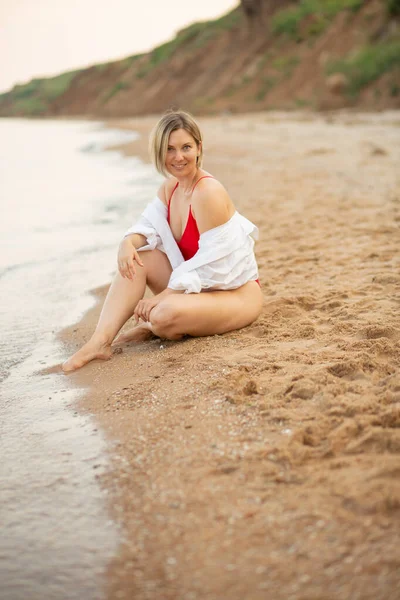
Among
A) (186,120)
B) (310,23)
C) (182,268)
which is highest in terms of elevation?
(310,23)

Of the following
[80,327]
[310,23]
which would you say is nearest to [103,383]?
[80,327]

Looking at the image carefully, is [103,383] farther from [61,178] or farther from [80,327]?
[61,178]

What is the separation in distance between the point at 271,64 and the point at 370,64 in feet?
35.9

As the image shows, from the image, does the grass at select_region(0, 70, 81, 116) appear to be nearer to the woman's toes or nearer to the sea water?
the sea water

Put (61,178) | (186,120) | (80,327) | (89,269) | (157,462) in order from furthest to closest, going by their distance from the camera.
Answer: (61,178) < (89,269) < (80,327) < (186,120) < (157,462)

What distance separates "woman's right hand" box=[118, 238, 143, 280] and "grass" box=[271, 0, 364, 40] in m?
29.5

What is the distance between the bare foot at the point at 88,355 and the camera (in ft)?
10.7

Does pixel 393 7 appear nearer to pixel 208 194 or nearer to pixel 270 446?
pixel 208 194

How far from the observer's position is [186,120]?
3291mm

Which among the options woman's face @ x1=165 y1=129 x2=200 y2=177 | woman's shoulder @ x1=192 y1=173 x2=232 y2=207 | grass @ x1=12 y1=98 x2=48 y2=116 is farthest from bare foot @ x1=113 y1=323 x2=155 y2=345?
grass @ x1=12 y1=98 x2=48 y2=116

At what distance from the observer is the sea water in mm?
1812

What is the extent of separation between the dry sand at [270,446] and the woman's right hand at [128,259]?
41 centimetres

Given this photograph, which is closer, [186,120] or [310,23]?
[186,120]

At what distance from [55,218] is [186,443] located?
6.04 m
